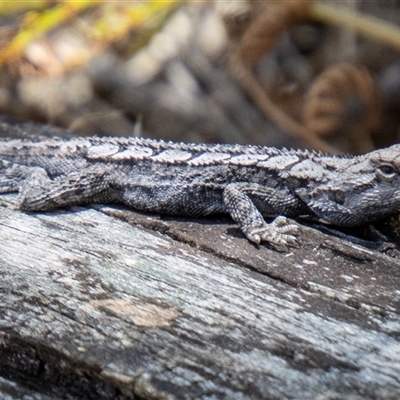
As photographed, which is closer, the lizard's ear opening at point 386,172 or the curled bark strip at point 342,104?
the lizard's ear opening at point 386,172

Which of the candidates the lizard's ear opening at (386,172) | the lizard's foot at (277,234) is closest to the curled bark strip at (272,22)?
the lizard's ear opening at (386,172)

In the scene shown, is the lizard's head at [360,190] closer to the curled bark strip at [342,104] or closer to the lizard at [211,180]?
the lizard at [211,180]

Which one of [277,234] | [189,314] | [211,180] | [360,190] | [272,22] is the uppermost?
[272,22]

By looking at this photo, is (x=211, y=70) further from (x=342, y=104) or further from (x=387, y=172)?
(x=387, y=172)

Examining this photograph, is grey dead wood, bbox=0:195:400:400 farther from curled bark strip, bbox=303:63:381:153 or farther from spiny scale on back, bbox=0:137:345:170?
curled bark strip, bbox=303:63:381:153

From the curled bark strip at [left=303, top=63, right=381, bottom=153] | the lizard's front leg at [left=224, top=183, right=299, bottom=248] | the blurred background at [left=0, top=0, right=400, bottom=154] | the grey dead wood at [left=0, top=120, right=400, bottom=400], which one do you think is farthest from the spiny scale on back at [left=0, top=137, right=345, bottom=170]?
the curled bark strip at [left=303, top=63, right=381, bottom=153]

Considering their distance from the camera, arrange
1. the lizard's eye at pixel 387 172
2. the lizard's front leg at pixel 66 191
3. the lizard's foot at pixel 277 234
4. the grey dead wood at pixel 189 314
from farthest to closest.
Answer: the lizard's front leg at pixel 66 191, the lizard's eye at pixel 387 172, the lizard's foot at pixel 277 234, the grey dead wood at pixel 189 314

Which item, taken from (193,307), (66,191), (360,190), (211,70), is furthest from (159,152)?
(211,70)
